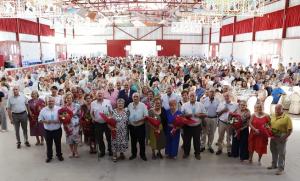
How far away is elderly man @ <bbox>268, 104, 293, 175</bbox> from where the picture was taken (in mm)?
5768

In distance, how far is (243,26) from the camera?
96.2 ft

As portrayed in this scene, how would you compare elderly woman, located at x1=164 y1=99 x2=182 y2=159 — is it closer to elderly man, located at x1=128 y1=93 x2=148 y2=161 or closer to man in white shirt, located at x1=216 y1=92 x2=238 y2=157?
elderly man, located at x1=128 y1=93 x2=148 y2=161

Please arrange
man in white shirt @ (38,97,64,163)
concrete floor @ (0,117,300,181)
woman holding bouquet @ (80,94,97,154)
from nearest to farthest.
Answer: concrete floor @ (0,117,300,181)
man in white shirt @ (38,97,64,163)
woman holding bouquet @ (80,94,97,154)

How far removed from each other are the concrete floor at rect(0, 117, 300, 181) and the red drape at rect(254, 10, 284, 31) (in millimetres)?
16652

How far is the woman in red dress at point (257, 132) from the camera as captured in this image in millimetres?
6090

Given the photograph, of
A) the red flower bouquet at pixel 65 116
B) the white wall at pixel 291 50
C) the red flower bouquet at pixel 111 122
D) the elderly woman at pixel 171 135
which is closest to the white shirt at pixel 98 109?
the red flower bouquet at pixel 111 122

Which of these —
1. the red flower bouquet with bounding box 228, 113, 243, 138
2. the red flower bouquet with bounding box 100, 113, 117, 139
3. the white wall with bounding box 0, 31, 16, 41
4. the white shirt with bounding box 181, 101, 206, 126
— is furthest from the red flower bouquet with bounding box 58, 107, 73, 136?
the white wall with bounding box 0, 31, 16, 41

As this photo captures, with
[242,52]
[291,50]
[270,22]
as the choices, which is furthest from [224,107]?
[242,52]

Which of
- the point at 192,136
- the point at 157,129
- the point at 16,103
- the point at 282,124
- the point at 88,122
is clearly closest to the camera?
the point at 282,124

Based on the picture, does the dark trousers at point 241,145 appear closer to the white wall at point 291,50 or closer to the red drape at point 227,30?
the white wall at point 291,50

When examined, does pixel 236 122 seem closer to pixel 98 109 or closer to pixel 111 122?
pixel 111 122

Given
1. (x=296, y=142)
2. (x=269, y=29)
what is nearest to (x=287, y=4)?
(x=269, y=29)

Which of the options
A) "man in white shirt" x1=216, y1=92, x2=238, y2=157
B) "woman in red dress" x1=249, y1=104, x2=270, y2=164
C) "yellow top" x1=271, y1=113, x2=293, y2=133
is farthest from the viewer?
"man in white shirt" x1=216, y1=92, x2=238, y2=157

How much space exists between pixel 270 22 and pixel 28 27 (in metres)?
22.7
